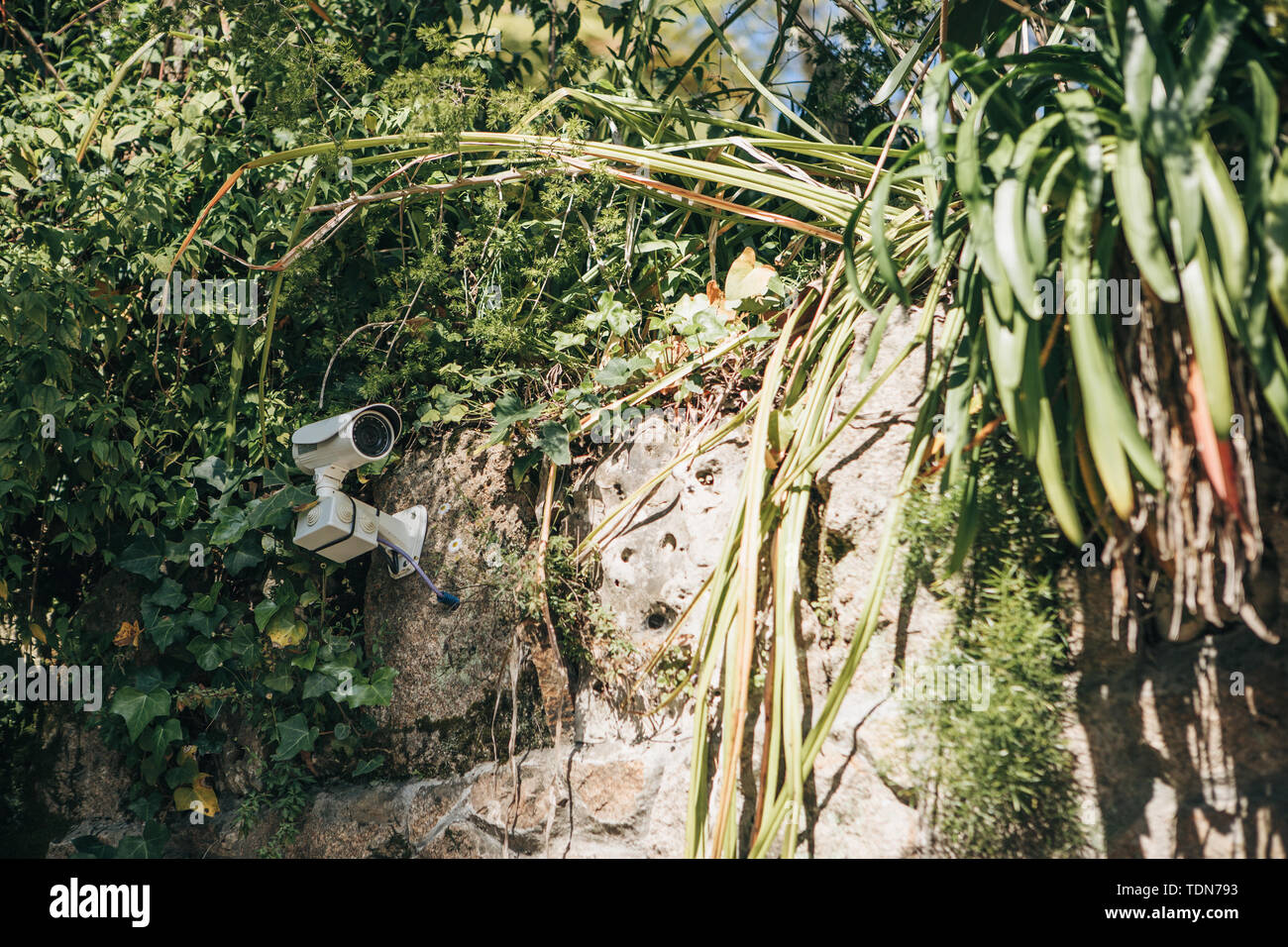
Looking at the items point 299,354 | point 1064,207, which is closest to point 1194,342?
point 1064,207

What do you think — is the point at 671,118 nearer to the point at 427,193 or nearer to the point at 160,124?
the point at 427,193

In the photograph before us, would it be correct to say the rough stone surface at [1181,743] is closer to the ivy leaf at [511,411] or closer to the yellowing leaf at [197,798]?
the ivy leaf at [511,411]

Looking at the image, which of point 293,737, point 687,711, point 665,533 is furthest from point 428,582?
point 687,711

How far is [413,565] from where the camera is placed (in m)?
2.23

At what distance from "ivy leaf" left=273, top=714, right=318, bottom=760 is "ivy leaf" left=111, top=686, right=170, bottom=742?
305 mm

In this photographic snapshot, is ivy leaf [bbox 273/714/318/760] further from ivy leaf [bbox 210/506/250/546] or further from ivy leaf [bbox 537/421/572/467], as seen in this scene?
ivy leaf [bbox 537/421/572/467]

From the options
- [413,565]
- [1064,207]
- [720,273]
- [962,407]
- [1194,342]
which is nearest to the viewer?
[1194,342]

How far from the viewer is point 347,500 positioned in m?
2.14

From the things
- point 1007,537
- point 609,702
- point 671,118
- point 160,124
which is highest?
point 160,124

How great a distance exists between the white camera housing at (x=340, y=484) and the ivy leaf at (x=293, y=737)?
420 mm

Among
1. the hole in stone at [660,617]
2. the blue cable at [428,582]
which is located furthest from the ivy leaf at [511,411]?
the hole in stone at [660,617]

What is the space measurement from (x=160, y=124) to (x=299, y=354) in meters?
0.82

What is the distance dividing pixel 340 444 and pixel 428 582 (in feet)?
1.35

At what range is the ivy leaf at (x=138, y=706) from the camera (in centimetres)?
218
